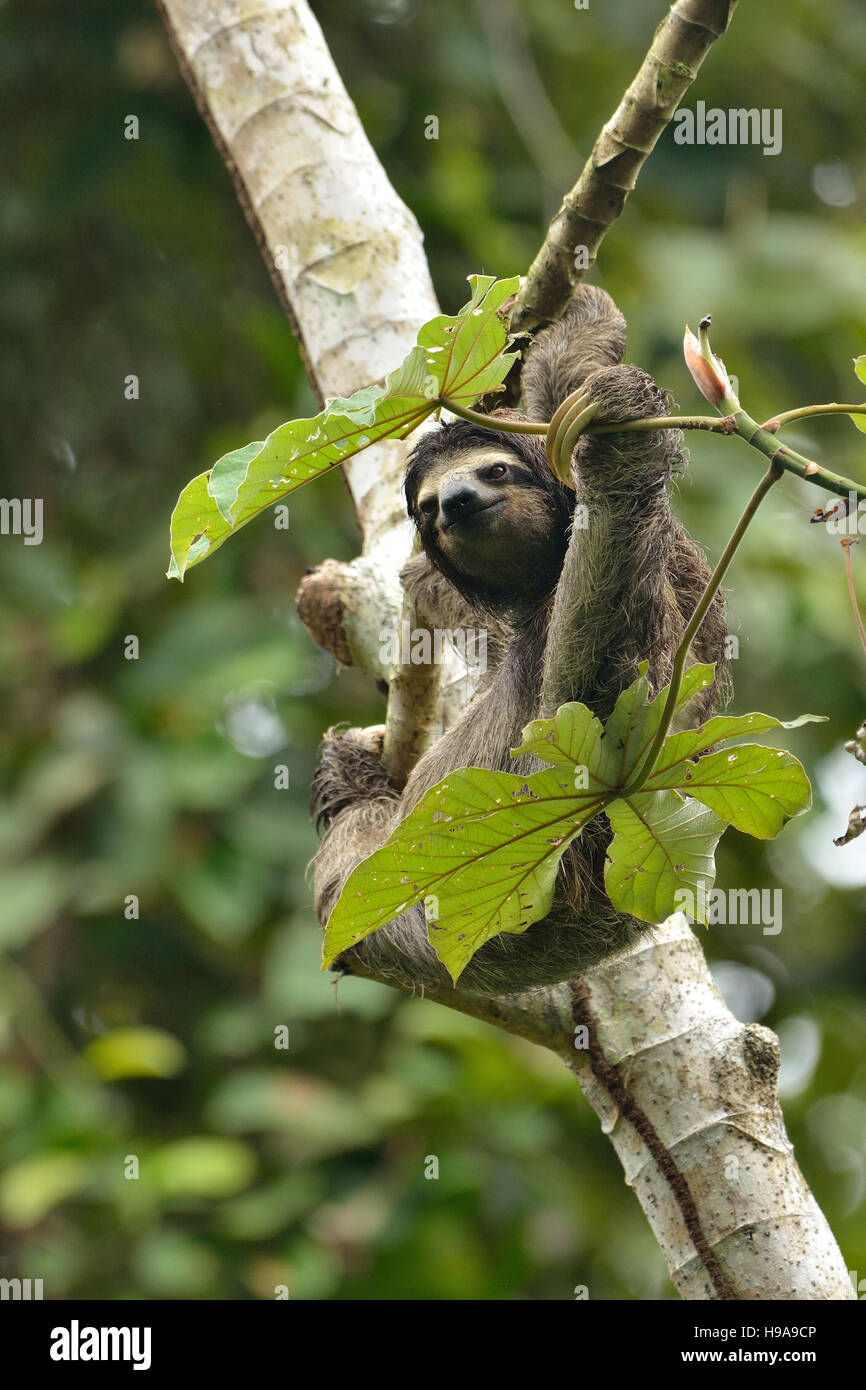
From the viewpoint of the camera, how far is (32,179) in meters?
10.3

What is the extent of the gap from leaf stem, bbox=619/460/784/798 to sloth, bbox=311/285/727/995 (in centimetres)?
73

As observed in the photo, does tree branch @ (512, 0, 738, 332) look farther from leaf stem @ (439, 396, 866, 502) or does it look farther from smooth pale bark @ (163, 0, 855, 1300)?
leaf stem @ (439, 396, 866, 502)

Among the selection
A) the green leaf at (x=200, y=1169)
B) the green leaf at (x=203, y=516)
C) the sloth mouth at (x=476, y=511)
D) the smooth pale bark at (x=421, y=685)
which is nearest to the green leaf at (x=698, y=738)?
the green leaf at (x=203, y=516)

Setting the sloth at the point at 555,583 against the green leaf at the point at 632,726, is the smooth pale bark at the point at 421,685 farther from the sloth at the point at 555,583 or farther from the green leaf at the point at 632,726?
the green leaf at the point at 632,726

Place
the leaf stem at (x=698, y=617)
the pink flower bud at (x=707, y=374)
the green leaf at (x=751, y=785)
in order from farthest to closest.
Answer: the green leaf at (x=751, y=785) < the pink flower bud at (x=707, y=374) < the leaf stem at (x=698, y=617)

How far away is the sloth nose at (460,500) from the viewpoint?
4.15 meters

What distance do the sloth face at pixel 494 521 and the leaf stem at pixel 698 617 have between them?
4.87 feet

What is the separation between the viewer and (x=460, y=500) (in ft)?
13.6

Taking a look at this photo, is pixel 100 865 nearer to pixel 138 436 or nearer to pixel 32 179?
pixel 138 436

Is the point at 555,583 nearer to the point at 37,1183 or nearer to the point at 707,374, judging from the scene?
the point at 707,374

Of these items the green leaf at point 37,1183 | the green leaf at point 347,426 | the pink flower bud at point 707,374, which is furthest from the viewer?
the green leaf at point 37,1183

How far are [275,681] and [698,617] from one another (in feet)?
19.9

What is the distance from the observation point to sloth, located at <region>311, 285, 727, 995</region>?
136 inches
